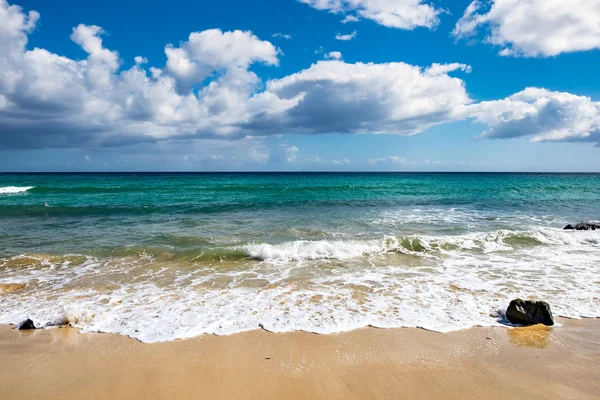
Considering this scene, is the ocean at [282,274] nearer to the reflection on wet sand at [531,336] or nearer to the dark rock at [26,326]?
the dark rock at [26,326]

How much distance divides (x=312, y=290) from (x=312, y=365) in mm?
3216

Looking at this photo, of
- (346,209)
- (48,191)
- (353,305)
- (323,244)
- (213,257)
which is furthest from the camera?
(48,191)

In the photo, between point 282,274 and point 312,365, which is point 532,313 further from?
point 282,274

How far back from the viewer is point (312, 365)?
4.52 m

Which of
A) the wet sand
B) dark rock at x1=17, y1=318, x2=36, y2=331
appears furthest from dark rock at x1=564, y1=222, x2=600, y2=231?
dark rock at x1=17, y1=318, x2=36, y2=331

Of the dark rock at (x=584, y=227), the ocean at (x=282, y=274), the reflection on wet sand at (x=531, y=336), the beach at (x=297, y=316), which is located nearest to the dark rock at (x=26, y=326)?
the beach at (x=297, y=316)

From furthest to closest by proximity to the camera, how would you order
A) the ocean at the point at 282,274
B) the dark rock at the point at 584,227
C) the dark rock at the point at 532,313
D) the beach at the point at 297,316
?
the dark rock at the point at 584,227 < the ocean at the point at 282,274 < the dark rock at the point at 532,313 < the beach at the point at 297,316

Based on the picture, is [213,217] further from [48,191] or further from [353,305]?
[48,191]

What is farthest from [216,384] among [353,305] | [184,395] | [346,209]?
[346,209]

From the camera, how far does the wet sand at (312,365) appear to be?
3949mm

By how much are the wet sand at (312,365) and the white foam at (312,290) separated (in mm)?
416

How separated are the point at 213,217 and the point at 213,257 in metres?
A: 8.83

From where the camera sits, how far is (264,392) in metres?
3.93

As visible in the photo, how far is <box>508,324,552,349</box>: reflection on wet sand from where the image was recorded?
200 inches
